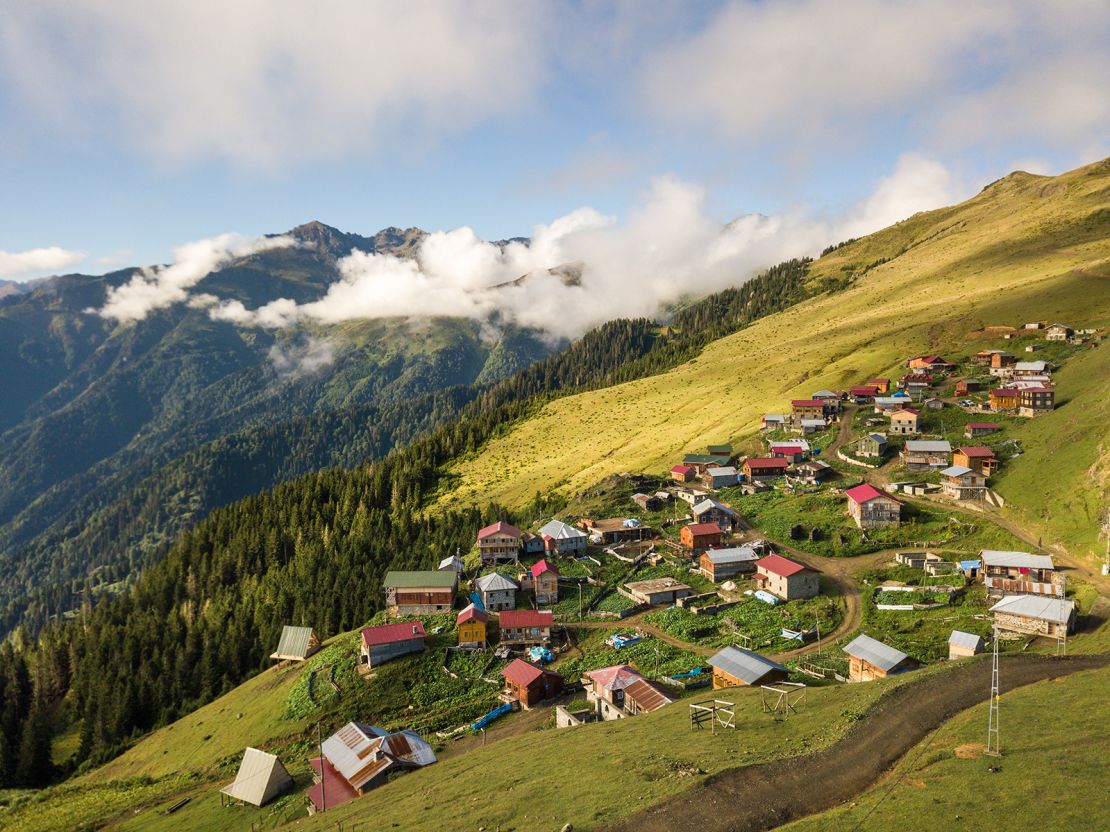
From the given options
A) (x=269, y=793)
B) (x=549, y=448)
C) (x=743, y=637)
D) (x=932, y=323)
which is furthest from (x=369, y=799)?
(x=932, y=323)

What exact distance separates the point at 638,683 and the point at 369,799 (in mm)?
21506

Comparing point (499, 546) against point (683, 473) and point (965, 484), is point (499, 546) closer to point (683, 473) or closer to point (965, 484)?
point (683, 473)

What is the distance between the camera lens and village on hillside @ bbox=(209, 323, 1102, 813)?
171 feet

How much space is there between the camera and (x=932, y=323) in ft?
556

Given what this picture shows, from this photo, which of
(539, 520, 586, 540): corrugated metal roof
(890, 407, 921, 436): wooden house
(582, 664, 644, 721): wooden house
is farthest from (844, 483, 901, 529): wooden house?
(582, 664, 644, 721): wooden house

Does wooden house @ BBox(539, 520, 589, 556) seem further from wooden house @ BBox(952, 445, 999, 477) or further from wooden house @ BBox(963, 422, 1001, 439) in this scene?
wooden house @ BBox(963, 422, 1001, 439)

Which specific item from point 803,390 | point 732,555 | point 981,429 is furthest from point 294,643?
point 803,390

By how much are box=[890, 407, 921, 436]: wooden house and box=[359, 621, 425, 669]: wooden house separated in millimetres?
92344

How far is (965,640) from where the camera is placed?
2122 inches

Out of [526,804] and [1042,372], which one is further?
[1042,372]

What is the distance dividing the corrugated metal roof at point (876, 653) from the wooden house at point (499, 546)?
5162 cm

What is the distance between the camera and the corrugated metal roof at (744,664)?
1971 inches

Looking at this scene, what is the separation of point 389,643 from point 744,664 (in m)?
38.7

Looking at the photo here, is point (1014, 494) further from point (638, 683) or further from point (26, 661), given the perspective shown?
point (26, 661)
